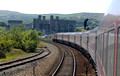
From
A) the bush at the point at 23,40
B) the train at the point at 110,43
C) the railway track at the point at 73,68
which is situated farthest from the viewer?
the bush at the point at 23,40

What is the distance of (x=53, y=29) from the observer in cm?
13750

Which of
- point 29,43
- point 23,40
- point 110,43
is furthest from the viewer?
point 23,40

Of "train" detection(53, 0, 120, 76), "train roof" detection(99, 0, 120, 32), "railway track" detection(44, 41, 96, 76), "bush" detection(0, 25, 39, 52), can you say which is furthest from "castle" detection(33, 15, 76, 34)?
"train roof" detection(99, 0, 120, 32)

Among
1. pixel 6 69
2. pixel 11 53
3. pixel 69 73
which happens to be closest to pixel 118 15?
pixel 69 73

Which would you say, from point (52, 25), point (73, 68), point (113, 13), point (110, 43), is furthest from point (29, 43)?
point (52, 25)

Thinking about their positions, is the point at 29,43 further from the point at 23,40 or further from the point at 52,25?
the point at 52,25

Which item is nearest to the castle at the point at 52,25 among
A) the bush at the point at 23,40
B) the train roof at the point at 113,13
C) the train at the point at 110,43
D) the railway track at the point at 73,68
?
the bush at the point at 23,40

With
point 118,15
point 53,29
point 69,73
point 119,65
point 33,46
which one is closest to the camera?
point 119,65

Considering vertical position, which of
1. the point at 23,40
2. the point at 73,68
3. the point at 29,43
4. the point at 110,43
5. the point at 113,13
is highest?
the point at 113,13

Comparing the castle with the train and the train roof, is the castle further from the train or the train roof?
the train roof

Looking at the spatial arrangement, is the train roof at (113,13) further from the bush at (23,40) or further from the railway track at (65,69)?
the bush at (23,40)

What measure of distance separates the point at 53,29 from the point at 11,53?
116 m

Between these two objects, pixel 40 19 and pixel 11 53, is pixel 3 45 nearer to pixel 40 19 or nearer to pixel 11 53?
pixel 11 53

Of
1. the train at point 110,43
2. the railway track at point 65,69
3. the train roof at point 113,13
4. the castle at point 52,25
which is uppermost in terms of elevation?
the train roof at point 113,13
